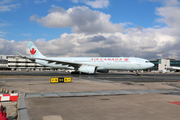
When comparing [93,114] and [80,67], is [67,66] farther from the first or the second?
[93,114]

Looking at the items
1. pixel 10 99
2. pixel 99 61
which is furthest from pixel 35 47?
pixel 10 99

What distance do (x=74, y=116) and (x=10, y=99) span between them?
610cm

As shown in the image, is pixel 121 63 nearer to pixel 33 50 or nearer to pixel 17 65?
pixel 33 50

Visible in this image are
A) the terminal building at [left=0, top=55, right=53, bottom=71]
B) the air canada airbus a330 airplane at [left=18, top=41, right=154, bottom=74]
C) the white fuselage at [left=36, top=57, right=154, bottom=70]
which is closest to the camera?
the air canada airbus a330 airplane at [left=18, top=41, right=154, bottom=74]

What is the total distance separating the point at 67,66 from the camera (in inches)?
1777

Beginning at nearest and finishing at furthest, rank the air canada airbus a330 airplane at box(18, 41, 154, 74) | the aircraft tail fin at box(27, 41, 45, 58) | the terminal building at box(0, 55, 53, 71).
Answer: the air canada airbus a330 airplane at box(18, 41, 154, 74) < the aircraft tail fin at box(27, 41, 45, 58) < the terminal building at box(0, 55, 53, 71)

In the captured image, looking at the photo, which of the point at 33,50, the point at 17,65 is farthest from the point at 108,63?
the point at 17,65

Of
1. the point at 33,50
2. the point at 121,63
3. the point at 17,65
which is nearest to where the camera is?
the point at 121,63

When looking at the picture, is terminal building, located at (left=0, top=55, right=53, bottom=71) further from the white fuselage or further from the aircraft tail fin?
the white fuselage

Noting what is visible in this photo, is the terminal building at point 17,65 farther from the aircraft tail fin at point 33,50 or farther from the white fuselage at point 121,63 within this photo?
the white fuselage at point 121,63

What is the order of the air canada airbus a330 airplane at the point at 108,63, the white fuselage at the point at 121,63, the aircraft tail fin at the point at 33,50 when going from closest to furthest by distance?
the air canada airbus a330 airplane at the point at 108,63 < the white fuselage at the point at 121,63 < the aircraft tail fin at the point at 33,50

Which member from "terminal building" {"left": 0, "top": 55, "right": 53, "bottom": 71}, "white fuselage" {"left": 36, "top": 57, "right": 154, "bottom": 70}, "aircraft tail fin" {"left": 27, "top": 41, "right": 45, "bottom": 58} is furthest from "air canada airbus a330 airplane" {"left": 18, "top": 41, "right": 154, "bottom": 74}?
"terminal building" {"left": 0, "top": 55, "right": 53, "bottom": 71}

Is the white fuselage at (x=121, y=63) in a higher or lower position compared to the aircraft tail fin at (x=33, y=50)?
lower

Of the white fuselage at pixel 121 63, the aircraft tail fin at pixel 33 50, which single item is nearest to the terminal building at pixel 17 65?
the aircraft tail fin at pixel 33 50
